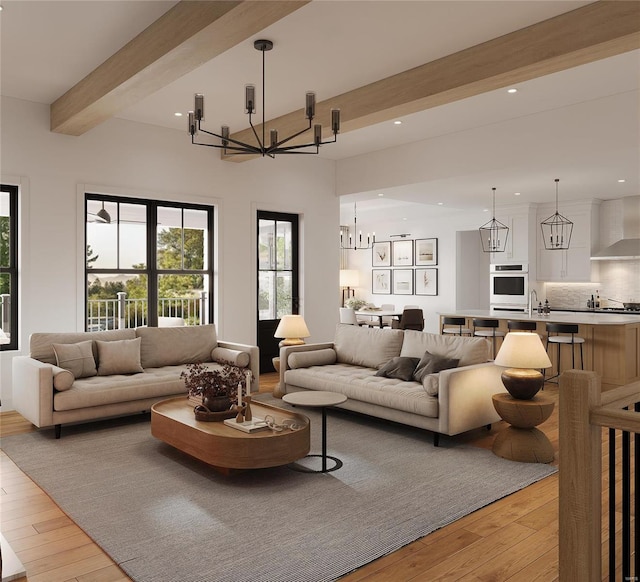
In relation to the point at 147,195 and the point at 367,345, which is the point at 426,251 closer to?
the point at 367,345

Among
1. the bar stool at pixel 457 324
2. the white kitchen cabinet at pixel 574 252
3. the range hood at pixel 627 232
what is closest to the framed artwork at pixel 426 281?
the white kitchen cabinet at pixel 574 252

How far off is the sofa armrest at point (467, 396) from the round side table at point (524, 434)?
0.29 metres

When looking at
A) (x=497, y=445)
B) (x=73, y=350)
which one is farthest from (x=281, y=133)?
(x=497, y=445)

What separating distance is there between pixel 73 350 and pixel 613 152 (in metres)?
5.64

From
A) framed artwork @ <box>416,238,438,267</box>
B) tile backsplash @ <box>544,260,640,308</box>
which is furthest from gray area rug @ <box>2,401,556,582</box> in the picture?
framed artwork @ <box>416,238,438,267</box>

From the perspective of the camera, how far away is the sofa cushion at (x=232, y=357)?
581cm

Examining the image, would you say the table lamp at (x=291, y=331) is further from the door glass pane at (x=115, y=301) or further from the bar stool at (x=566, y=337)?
the bar stool at (x=566, y=337)

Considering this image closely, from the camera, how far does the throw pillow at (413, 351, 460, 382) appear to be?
4.75 m

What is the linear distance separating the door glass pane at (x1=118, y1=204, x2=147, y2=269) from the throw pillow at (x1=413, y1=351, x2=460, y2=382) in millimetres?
3594

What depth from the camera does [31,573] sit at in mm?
2518

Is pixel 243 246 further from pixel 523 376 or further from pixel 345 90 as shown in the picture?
pixel 523 376

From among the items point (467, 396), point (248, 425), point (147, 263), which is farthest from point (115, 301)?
point (467, 396)

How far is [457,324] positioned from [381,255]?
5.64 m

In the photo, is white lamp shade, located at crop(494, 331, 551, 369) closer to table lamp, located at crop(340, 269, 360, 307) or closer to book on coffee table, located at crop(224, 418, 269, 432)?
book on coffee table, located at crop(224, 418, 269, 432)
